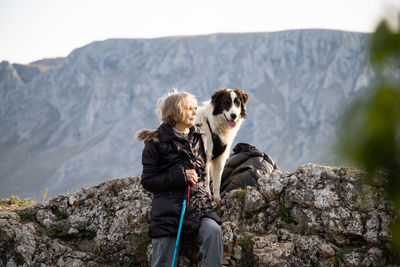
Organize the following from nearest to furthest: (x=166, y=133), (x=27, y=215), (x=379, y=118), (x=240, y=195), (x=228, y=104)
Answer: (x=379, y=118)
(x=166, y=133)
(x=27, y=215)
(x=240, y=195)
(x=228, y=104)

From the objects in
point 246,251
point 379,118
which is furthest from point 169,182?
point 379,118

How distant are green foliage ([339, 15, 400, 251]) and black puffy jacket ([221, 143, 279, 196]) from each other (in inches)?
228

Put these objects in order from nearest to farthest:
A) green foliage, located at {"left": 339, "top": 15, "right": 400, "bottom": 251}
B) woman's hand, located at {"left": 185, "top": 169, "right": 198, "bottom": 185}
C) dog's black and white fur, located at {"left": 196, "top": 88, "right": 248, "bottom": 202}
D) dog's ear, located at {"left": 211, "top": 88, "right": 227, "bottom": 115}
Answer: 1. green foliage, located at {"left": 339, "top": 15, "right": 400, "bottom": 251}
2. woman's hand, located at {"left": 185, "top": 169, "right": 198, "bottom": 185}
3. dog's black and white fur, located at {"left": 196, "top": 88, "right": 248, "bottom": 202}
4. dog's ear, located at {"left": 211, "top": 88, "right": 227, "bottom": 115}

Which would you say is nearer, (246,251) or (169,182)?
(169,182)

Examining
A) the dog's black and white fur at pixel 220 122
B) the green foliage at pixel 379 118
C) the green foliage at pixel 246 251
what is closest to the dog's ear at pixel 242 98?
the dog's black and white fur at pixel 220 122

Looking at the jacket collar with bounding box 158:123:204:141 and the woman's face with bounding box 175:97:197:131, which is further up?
the woman's face with bounding box 175:97:197:131

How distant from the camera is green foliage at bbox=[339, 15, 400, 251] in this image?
105cm

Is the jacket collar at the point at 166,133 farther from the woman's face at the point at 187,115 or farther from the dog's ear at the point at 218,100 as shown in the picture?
the dog's ear at the point at 218,100

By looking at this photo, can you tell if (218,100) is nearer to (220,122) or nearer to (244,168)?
(220,122)

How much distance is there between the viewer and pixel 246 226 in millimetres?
5398

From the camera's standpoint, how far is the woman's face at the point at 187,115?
15.5 feet

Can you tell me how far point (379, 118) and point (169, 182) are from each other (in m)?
3.60

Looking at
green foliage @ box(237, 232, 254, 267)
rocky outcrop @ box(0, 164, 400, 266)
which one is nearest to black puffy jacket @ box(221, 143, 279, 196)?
rocky outcrop @ box(0, 164, 400, 266)

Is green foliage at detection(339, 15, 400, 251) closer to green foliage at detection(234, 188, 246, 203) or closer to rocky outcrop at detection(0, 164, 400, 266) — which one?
rocky outcrop at detection(0, 164, 400, 266)
